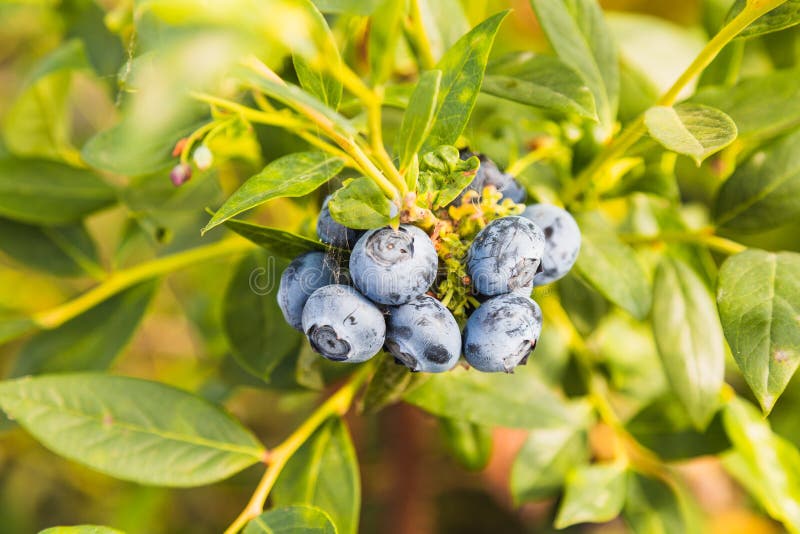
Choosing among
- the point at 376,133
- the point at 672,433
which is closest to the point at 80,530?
the point at 376,133

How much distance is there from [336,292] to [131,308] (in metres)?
0.68

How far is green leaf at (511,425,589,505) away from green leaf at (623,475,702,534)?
101 millimetres

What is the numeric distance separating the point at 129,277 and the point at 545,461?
29.5 inches

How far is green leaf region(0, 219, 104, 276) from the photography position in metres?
1.21

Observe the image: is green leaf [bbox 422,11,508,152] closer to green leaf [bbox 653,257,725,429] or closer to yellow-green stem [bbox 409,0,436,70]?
yellow-green stem [bbox 409,0,436,70]

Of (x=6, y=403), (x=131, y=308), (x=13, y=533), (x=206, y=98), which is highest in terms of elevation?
(x=206, y=98)

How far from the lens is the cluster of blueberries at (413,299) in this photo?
0.62m

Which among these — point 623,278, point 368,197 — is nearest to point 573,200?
point 623,278

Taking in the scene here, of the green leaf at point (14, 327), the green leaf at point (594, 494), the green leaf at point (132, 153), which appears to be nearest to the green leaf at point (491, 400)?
the green leaf at point (594, 494)

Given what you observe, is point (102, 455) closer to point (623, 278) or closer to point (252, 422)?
point (623, 278)

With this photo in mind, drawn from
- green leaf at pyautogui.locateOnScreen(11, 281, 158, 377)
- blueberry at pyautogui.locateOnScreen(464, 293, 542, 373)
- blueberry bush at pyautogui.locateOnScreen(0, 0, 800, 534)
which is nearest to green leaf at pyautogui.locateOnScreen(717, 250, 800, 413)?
blueberry bush at pyautogui.locateOnScreen(0, 0, 800, 534)

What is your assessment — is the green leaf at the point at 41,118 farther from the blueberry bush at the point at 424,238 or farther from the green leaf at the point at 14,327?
the green leaf at the point at 14,327

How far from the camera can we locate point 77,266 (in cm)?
123

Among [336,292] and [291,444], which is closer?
[336,292]
